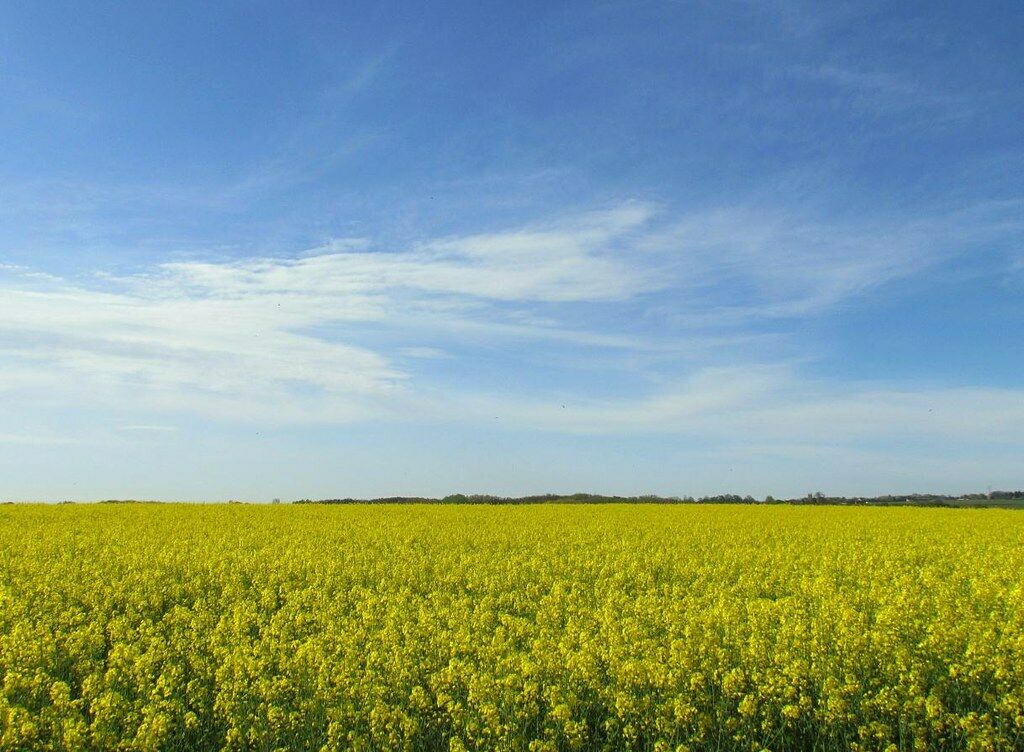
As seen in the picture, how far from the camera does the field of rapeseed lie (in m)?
6.42

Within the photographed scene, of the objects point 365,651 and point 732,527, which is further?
point 732,527

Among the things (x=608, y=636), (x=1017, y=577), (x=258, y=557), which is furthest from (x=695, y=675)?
(x=258, y=557)

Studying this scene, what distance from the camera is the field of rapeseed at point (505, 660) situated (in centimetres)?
642

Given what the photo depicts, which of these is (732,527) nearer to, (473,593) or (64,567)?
(473,593)

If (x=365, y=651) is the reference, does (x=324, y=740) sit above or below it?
below

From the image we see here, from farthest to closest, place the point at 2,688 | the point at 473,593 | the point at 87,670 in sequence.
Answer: the point at 473,593, the point at 87,670, the point at 2,688

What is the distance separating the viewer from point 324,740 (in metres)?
6.58

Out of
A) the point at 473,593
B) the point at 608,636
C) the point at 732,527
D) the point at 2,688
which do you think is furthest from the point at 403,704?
the point at 732,527

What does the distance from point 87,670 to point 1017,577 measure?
14.4 m

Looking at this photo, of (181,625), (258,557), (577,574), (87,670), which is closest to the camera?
(87,670)

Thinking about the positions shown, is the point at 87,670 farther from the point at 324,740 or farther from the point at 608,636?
the point at 608,636

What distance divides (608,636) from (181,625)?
5478 millimetres

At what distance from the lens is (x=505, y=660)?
7.01 meters

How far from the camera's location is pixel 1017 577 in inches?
532
